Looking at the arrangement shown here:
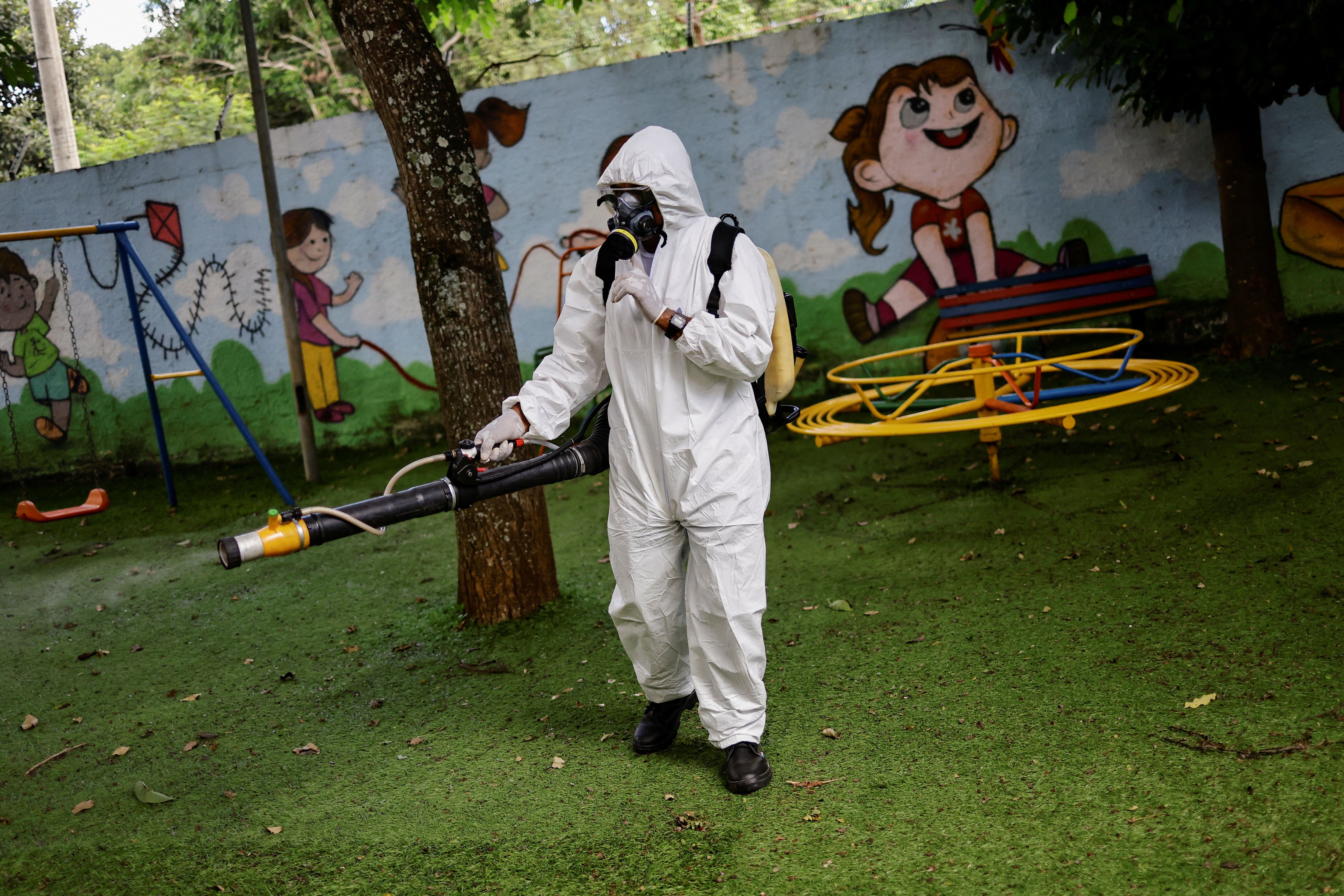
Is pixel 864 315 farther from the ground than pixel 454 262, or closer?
closer

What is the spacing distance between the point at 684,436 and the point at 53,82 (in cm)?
928

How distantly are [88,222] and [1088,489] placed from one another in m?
7.95

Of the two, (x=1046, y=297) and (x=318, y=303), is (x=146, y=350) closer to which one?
(x=318, y=303)

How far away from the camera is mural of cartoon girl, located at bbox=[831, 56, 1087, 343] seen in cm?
693

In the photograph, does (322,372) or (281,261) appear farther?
(322,372)

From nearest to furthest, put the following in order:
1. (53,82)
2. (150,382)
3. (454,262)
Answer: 1. (454,262)
2. (150,382)
3. (53,82)

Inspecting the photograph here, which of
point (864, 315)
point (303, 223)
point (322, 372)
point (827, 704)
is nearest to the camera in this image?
point (827, 704)

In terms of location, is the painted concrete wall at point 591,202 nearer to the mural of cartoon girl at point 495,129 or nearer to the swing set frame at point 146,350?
the mural of cartoon girl at point 495,129

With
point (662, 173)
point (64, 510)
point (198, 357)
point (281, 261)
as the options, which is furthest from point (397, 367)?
point (662, 173)

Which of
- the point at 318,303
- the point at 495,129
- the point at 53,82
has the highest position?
the point at 53,82

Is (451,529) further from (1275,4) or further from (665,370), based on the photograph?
(1275,4)

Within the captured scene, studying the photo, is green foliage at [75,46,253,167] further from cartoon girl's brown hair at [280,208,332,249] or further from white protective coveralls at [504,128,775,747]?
white protective coveralls at [504,128,775,747]

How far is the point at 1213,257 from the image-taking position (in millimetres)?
6562

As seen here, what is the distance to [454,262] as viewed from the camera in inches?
160
